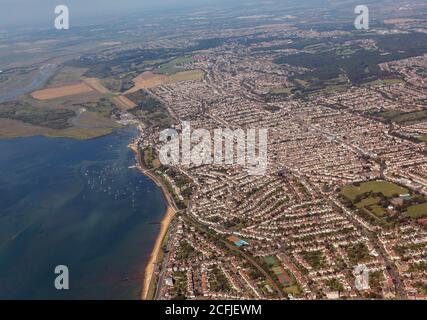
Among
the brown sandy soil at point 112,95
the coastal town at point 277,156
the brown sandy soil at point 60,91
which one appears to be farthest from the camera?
the brown sandy soil at point 60,91

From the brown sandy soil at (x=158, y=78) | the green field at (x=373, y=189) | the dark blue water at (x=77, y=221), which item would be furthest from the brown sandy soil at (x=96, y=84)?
the green field at (x=373, y=189)

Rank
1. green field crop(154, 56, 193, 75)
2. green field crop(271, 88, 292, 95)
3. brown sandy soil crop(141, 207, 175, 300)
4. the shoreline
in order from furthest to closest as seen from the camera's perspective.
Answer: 1. green field crop(154, 56, 193, 75)
2. green field crop(271, 88, 292, 95)
3. the shoreline
4. brown sandy soil crop(141, 207, 175, 300)

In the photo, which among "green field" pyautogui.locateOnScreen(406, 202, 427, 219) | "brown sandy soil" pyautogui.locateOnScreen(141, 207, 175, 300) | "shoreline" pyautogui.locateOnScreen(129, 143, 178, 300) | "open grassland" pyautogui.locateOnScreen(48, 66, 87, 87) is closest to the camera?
"brown sandy soil" pyautogui.locateOnScreen(141, 207, 175, 300)

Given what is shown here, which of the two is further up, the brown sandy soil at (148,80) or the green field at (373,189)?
the brown sandy soil at (148,80)

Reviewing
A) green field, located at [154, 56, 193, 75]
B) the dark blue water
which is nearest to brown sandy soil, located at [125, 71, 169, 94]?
green field, located at [154, 56, 193, 75]

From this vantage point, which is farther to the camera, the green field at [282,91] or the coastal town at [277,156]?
the green field at [282,91]

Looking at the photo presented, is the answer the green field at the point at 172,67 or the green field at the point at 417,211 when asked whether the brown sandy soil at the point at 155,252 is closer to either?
the green field at the point at 417,211

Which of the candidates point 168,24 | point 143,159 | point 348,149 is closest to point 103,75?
point 143,159

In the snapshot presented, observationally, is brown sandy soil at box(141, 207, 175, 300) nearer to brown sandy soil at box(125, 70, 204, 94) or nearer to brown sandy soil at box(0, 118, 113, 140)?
brown sandy soil at box(0, 118, 113, 140)

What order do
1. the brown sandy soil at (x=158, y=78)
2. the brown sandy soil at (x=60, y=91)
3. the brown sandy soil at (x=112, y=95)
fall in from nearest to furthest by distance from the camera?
the brown sandy soil at (x=112, y=95)
the brown sandy soil at (x=60, y=91)
the brown sandy soil at (x=158, y=78)
